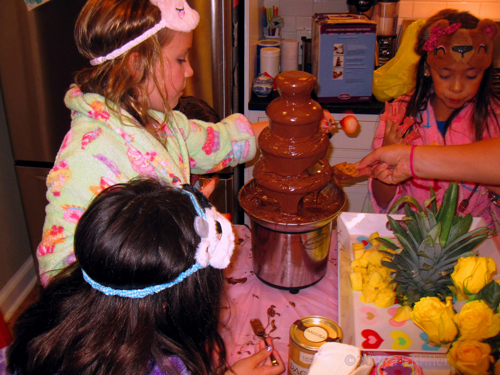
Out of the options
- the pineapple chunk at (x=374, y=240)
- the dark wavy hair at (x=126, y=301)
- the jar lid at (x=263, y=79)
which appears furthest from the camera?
the jar lid at (x=263, y=79)

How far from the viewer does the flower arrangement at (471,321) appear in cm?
78

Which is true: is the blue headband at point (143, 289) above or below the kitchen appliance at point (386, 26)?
below

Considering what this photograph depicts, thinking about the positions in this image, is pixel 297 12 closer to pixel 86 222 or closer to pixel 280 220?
pixel 280 220

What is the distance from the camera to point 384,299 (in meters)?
1.00

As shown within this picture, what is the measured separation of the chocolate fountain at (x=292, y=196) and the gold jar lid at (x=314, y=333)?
263 mm

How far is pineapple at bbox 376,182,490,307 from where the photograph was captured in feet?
3.17

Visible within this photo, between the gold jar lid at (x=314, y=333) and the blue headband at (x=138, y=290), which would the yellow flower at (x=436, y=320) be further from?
the blue headband at (x=138, y=290)

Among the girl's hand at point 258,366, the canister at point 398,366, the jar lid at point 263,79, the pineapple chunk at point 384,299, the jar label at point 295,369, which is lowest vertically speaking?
the girl's hand at point 258,366

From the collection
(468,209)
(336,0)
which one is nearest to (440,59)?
(468,209)

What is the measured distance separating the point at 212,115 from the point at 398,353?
1.06 m

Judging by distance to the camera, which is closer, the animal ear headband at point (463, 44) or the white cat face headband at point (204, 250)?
the white cat face headband at point (204, 250)

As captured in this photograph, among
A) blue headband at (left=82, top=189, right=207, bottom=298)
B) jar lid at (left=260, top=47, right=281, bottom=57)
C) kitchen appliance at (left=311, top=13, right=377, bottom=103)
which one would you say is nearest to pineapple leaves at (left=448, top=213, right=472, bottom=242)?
blue headband at (left=82, top=189, right=207, bottom=298)

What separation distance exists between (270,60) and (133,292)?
189cm

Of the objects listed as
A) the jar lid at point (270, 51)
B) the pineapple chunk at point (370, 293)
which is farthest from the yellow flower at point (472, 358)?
the jar lid at point (270, 51)
